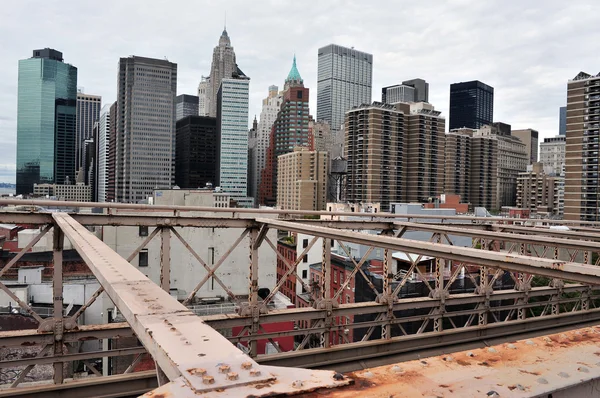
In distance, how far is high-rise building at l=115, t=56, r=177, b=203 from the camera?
17300 centimetres

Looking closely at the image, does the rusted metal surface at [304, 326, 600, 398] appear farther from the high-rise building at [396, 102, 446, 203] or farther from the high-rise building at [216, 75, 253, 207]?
the high-rise building at [216, 75, 253, 207]

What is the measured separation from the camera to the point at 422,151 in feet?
356

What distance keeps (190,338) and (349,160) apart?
10610cm

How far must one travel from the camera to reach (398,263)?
32812 millimetres

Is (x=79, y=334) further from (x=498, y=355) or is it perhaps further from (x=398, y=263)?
(x=398, y=263)

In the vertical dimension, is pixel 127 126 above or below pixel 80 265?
above

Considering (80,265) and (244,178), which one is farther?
(244,178)

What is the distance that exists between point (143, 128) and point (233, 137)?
114ft

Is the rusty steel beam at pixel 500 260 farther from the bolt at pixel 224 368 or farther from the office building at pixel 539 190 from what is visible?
the office building at pixel 539 190

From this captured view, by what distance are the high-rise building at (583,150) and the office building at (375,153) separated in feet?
112

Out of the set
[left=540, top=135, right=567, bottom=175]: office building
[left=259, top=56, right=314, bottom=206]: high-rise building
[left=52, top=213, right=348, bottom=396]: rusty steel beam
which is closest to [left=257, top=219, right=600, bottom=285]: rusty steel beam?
[left=52, top=213, right=348, bottom=396]: rusty steel beam

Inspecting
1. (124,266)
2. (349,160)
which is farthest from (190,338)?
(349,160)

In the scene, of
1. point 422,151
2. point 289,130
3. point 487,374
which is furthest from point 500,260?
point 289,130

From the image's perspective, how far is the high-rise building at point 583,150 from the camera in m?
80.4
